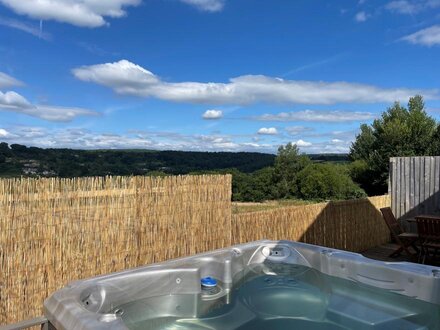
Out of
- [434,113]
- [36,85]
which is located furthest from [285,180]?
[36,85]

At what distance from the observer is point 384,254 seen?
689cm

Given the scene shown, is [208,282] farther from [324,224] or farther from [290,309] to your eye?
[324,224]

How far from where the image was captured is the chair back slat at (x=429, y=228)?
5.68m

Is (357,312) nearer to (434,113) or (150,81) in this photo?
(150,81)

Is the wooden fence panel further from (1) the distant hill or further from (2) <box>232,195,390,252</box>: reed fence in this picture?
(1) the distant hill

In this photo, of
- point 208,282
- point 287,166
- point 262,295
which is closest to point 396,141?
point 287,166

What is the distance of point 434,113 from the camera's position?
16.3 m

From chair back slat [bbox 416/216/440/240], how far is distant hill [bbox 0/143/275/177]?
11.9ft

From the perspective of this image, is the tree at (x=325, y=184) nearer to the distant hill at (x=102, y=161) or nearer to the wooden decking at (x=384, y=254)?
the distant hill at (x=102, y=161)

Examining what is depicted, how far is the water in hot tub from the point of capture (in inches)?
130

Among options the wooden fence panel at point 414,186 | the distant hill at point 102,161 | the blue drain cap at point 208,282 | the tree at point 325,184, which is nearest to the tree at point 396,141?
the tree at point 325,184

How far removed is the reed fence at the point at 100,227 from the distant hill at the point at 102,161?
0.38m

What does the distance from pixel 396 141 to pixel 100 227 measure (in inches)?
549

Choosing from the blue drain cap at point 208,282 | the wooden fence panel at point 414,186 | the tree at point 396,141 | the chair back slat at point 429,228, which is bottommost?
the blue drain cap at point 208,282
